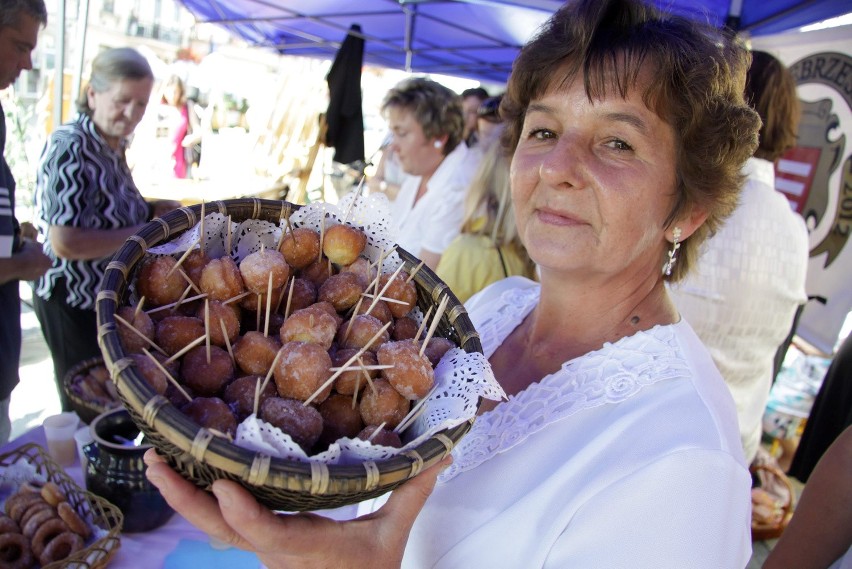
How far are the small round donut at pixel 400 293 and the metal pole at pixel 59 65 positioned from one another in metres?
3.76

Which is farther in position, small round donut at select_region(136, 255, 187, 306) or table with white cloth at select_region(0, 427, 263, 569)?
table with white cloth at select_region(0, 427, 263, 569)

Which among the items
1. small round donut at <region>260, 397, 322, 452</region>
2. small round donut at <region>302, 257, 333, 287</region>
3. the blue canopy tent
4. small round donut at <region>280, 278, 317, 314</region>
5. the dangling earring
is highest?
the blue canopy tent

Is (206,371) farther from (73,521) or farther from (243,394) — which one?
(73,521)

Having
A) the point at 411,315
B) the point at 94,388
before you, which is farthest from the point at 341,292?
the point at 94,388

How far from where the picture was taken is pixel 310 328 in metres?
1.05

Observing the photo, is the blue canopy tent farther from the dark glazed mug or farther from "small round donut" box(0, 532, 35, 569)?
"small round donut" box(0, 532, 35, 569)

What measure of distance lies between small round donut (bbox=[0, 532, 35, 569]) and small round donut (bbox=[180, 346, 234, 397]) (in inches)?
33.9

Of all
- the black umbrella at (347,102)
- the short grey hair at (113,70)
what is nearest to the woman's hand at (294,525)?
the short grey hair at (113,70)

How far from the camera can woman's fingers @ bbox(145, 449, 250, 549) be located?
2.80 feet

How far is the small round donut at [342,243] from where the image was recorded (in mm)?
1255

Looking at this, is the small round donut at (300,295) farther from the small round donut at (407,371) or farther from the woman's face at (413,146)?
the woman's face at (413,146)

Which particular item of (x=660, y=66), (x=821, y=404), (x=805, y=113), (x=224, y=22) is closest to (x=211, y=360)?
(x=660, y=66)

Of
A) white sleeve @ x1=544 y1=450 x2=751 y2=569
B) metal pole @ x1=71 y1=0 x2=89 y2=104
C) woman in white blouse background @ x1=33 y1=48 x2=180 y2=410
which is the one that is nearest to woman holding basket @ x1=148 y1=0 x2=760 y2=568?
white sleeve @ x1=544 y1=450 x2=751 y2=569

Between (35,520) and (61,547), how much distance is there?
0.10 m
